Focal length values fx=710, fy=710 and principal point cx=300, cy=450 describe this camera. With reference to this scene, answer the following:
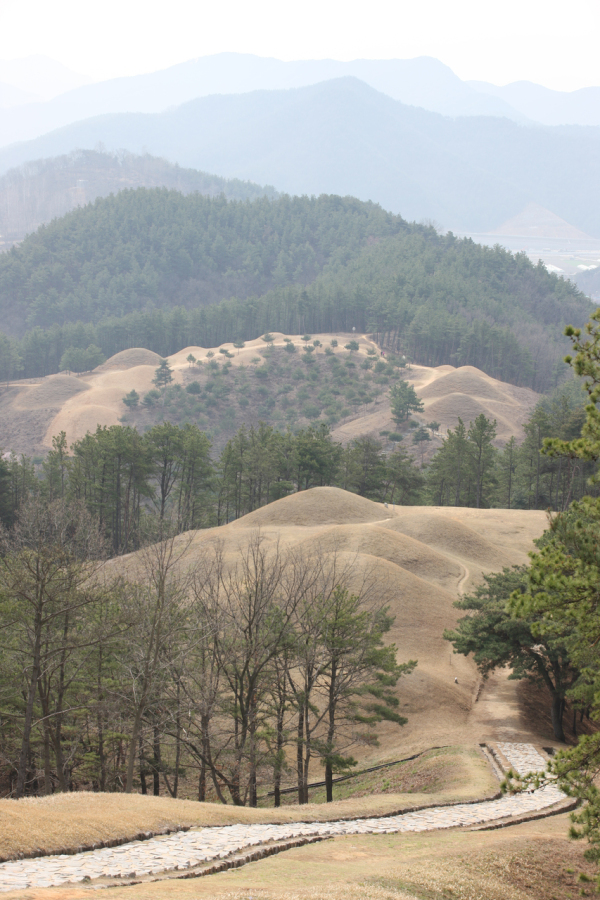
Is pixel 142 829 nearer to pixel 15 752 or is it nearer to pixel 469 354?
pixel 15 752

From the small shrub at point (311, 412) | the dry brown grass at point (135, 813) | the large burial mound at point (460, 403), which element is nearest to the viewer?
the dry brown grass at point (135, 813)

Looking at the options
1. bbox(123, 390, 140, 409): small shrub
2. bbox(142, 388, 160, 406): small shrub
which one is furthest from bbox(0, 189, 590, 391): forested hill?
bbox(142, 388, 160, 406): small shrub

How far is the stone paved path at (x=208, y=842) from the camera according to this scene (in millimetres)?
10586

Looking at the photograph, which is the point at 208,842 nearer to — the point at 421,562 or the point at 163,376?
the point at 421,562

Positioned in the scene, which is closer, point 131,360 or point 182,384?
point 182,384

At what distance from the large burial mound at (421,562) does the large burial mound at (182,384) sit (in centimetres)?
5201

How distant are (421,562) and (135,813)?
33602 mm

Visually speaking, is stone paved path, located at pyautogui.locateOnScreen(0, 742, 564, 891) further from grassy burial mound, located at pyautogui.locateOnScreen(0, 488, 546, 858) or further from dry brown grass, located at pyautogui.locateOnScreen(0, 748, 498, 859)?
grassy burial mound, located at pyautogui.locateOnScreen(0, 488, 546, 858)

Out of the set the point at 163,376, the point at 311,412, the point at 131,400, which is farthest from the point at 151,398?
the point at 311,412

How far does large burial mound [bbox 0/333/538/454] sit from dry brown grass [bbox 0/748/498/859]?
9035cm

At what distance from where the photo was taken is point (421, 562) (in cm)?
4581

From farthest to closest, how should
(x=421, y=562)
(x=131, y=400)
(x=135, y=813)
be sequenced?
(x=131, y=400) → (x=421, y=562) → (x=135, y=813)

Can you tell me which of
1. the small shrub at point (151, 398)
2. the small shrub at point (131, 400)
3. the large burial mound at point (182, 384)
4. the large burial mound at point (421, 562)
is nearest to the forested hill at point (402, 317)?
the large burial mound at point (182, 384)

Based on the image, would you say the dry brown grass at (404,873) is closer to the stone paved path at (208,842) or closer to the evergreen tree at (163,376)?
the stone paved path at (208,842)
